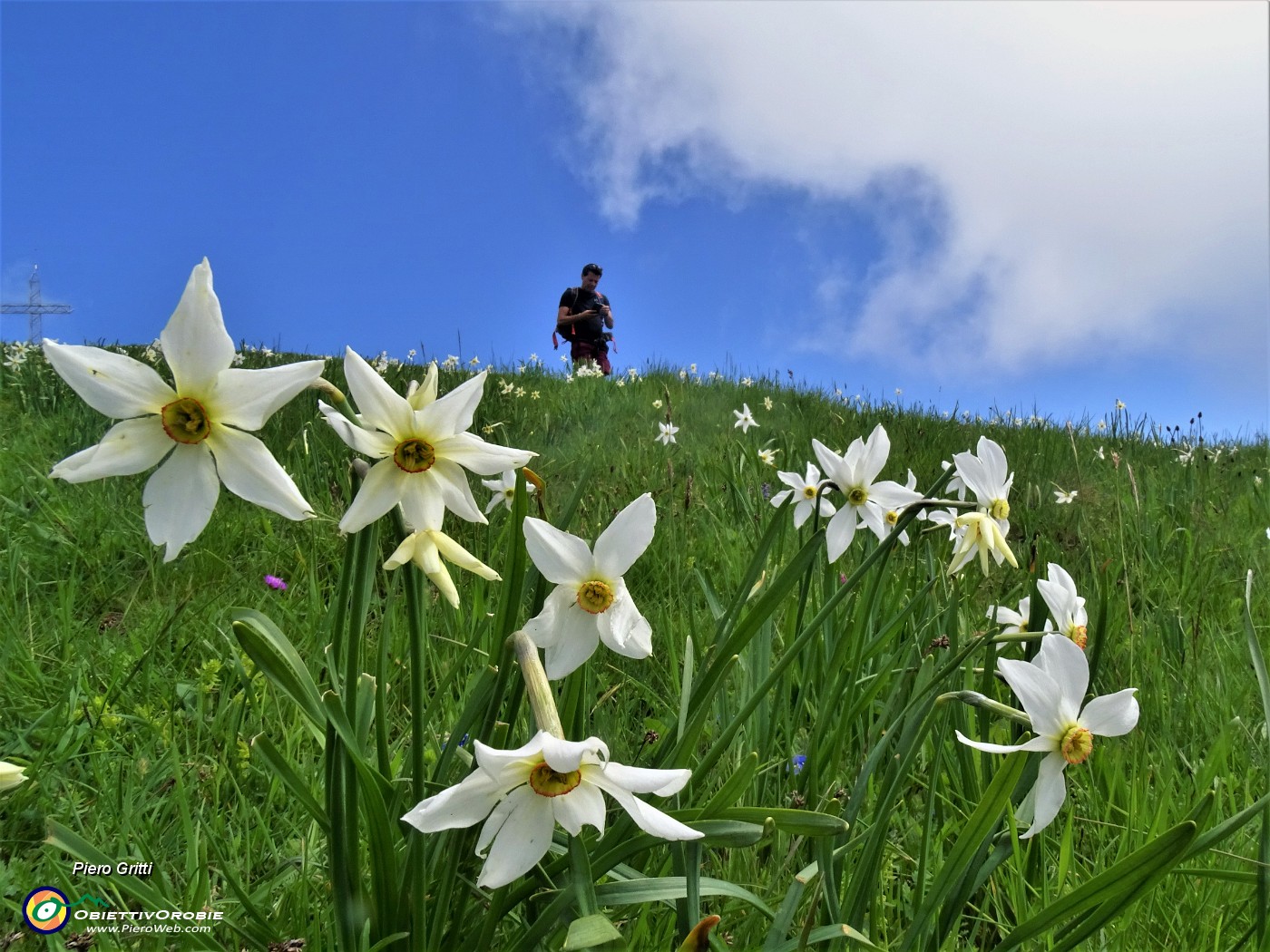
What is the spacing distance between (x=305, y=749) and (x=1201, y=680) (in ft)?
9.99

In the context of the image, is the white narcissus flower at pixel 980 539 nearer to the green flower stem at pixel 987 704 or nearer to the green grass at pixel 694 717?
the green grass at pixel 694 717

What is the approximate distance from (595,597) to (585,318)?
613 inches

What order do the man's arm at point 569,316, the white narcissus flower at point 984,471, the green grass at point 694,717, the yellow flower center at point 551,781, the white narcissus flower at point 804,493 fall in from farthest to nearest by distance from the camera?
1. the man's arm at point 569,316
2. the white narcissus flower at point 804,493
3. the white narcissus flower at point 984,471
4. the green grass at point 694,717
5. the yellow flower center at point 551,781

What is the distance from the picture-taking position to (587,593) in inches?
44.8

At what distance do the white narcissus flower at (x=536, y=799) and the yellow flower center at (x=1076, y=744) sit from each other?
2.30 ft

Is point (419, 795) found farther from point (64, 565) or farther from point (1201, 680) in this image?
point (64, 565)

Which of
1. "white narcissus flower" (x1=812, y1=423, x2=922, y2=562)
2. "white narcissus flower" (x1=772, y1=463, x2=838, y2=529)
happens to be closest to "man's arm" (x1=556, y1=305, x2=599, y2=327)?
"white narcissus flower" (x1=772, y1=463, x2=838, y2=529)

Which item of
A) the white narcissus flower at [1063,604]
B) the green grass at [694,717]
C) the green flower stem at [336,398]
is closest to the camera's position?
the green flower stem at [336,398]

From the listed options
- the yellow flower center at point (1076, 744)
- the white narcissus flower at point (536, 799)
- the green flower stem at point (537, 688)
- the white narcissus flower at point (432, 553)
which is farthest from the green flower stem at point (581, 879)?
the yellow flower center at point (1076, 744)

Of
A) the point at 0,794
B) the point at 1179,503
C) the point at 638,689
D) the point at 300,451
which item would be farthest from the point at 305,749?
the point at 1179,503

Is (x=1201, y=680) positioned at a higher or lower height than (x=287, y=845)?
higher

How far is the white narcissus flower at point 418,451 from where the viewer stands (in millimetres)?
1070

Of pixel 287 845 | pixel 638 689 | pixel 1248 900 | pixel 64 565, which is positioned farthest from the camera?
pixel 64 565

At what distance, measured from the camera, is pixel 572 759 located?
0.83 meters
